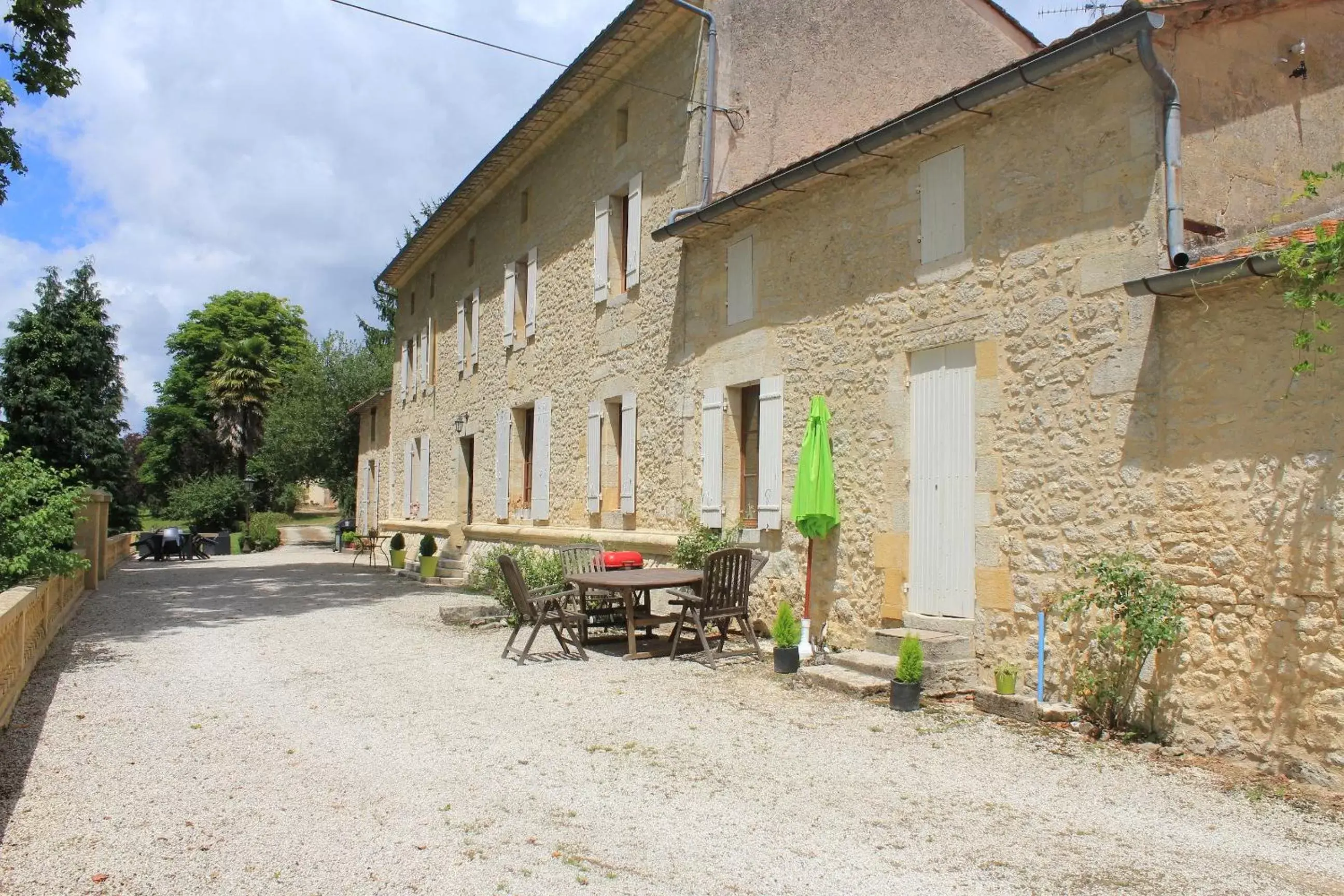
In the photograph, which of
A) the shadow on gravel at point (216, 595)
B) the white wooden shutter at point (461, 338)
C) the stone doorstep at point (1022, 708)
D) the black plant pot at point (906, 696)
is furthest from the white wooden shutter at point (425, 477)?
the stone doorstep at point (1022, 708)

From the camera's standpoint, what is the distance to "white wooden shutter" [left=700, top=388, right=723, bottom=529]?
9094mm

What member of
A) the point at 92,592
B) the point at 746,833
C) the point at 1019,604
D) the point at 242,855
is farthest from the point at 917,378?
the point at 92,592

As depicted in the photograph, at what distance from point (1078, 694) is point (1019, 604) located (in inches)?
A: 26.6

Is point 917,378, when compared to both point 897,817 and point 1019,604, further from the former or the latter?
point 897,817

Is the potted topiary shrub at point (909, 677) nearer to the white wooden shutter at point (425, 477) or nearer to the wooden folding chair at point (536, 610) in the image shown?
the wooden folding chair at point (536, 610)

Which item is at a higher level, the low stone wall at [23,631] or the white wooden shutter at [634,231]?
the white wooden shutter at [634,231]

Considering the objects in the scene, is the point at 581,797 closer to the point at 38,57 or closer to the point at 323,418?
the point at 38,57

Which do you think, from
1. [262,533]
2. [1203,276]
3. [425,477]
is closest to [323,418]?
[262,533]

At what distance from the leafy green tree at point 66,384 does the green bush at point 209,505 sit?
434cm

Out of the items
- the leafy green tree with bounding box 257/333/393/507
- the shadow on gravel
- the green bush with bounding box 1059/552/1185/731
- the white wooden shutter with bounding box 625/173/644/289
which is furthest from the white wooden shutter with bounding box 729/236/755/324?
the leafy green tree with bounding box 257/333/393/507

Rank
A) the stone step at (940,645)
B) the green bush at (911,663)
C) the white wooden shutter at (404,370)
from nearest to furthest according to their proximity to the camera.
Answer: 1. the green bush at (911,663)
2. the stone step at (940,645)
3. the white wooden shutter at (404,370)

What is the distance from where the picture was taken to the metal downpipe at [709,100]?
952 cm

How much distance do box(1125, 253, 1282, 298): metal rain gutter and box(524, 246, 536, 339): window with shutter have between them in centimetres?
948

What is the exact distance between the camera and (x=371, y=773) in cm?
459
